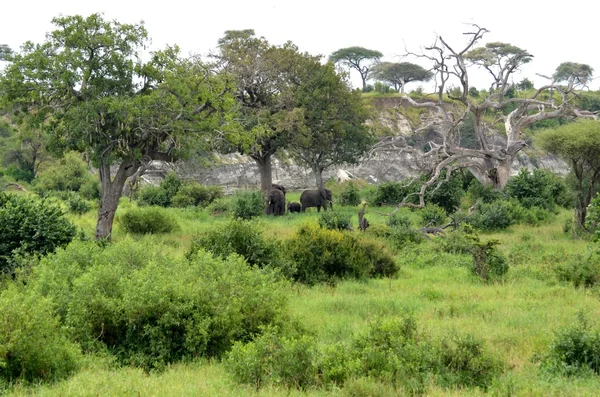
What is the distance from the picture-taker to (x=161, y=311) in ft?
29.2

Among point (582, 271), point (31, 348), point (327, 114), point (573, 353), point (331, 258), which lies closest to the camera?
point (31, 348)

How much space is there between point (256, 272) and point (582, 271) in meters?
7.30

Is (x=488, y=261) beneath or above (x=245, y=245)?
beneath

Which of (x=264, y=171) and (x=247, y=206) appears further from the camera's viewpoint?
(x=264, y=171)

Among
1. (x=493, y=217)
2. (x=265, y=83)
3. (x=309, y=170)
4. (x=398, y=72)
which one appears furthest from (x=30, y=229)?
(x=398, y=72)

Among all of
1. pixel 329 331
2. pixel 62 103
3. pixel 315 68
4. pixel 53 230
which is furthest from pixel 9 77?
pixel 315 68

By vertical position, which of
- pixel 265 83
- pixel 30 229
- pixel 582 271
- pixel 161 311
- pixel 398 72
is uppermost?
pixel 398 72

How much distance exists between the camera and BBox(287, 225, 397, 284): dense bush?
14766 millimetres

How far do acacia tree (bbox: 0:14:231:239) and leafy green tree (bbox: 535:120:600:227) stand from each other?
11189 mm

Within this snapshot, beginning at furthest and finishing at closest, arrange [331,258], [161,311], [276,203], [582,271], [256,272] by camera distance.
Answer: [276,203], [331,258], [582,271], [256,272], [161,311]

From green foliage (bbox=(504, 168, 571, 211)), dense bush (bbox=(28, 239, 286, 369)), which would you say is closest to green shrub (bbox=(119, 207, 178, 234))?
dense bush (bbox=(28, 239, 286, 369))

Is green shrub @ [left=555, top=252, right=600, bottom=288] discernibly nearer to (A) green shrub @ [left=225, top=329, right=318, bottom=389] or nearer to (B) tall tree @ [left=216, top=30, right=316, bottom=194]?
(A) green shrub @ [left=225, top=329, right=318, bottom=389]

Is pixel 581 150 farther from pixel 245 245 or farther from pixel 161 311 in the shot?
pixel 161 311

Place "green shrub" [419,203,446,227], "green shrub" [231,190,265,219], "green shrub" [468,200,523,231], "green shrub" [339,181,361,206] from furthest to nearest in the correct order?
"green shrub" [339,181,361,206]
"green shrub" [231,190,265,219]
"green shrub" [419,203,446,227]
"green shrub" [468,200,523,231]
